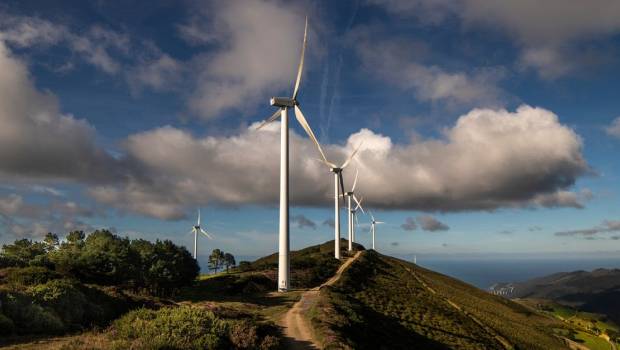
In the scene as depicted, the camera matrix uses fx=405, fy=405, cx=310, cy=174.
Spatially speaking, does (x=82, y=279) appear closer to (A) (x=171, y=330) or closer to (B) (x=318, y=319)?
(B) (x=318, y=319)

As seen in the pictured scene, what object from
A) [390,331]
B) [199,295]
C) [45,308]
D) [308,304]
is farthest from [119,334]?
[199,295]

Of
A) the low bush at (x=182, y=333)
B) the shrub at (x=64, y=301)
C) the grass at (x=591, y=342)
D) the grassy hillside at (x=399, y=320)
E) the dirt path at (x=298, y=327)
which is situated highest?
the shrub at (x=64, y=301)

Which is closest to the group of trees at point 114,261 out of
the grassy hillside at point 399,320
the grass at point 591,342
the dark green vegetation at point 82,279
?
the dark green vegetation at point 82,279

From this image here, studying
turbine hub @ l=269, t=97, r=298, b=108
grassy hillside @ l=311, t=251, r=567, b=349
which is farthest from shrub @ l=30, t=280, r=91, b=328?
turbine hub @ l=269, t=97, r=298, b=108

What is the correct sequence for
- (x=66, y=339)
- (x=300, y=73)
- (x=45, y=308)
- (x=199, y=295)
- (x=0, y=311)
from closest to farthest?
(x=66, y=339)
(x=0, y=311)
(x=45, y=308)
(x=199, y=295)
(x=300, y=73)

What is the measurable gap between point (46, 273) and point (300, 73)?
144ft

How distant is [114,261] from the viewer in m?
57.4

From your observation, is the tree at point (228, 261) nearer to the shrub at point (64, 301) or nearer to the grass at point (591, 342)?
the grass at point (591, 342)

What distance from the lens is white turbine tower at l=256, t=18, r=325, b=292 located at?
57.1m

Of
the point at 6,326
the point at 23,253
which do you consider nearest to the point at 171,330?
the point at 6,326

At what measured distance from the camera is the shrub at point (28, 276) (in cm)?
3492

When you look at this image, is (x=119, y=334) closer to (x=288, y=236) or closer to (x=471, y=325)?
(x=288, y=236)

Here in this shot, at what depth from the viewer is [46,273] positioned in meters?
37.4

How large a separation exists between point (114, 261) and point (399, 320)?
4130cm
